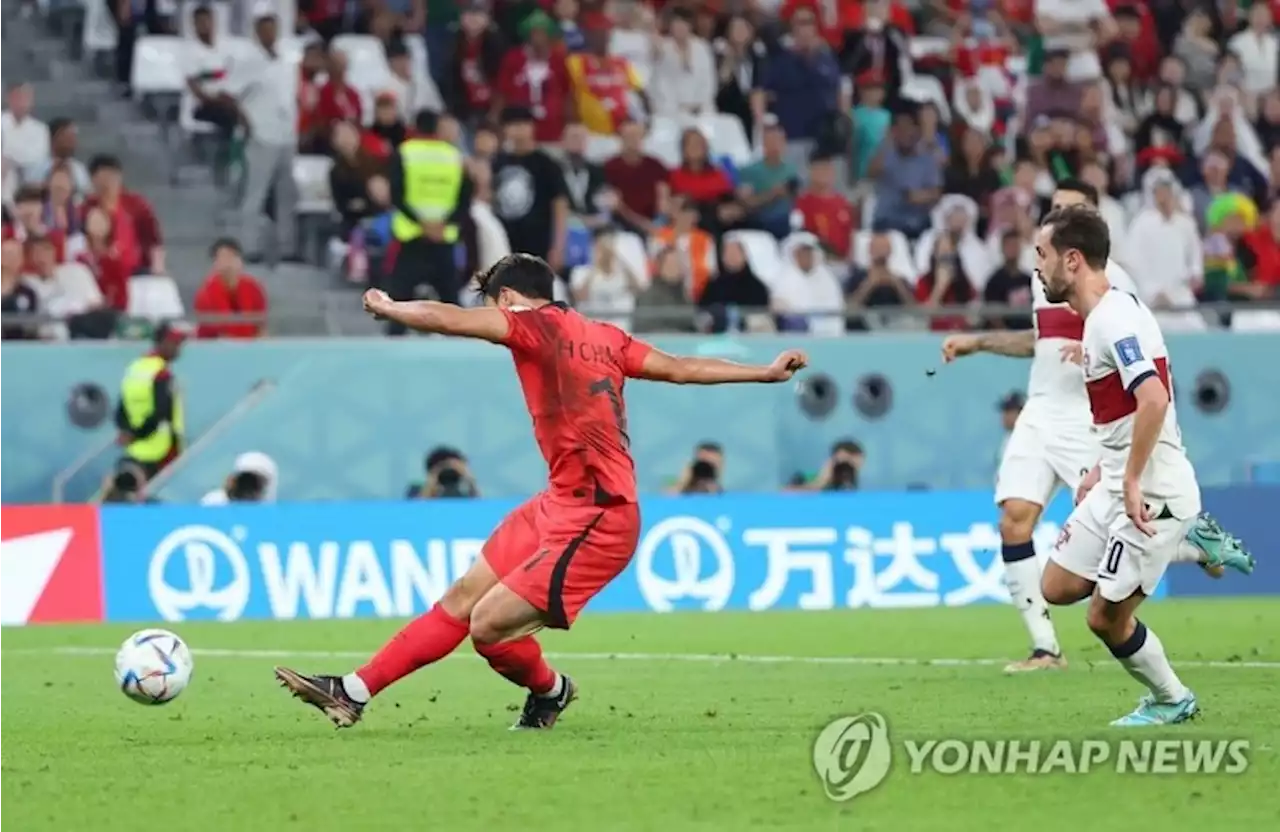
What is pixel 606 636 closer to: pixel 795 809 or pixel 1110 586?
pixel 1110 586

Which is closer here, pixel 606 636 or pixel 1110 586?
pixel 1110 586

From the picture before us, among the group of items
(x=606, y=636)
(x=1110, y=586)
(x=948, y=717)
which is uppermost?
(x=1110, y=586)

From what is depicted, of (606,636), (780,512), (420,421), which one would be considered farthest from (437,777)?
(420,421)

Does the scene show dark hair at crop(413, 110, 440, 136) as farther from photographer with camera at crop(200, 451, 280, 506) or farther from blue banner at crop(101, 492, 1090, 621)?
blue banner at crop(101, 492, 1090, 621)

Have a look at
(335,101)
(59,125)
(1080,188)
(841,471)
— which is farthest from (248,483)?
(1080,188)

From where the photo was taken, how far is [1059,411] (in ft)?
44.6

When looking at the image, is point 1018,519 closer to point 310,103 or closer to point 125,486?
point 125,486

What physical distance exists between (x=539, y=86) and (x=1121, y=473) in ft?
46.3

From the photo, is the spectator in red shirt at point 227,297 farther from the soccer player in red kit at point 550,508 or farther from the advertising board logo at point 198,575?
the soccer player in red kit at point 550,508

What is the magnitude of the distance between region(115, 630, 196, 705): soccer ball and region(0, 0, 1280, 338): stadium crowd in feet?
31.1

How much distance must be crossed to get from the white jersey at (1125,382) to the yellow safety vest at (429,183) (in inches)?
446

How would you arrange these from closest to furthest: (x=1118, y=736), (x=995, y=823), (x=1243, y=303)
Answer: (x=995, y=823)
(x=1118, y=736)
(x=1243, y=303)

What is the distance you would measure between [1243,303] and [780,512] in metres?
5.24

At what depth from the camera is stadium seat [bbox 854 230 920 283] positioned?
22953 millimetres
